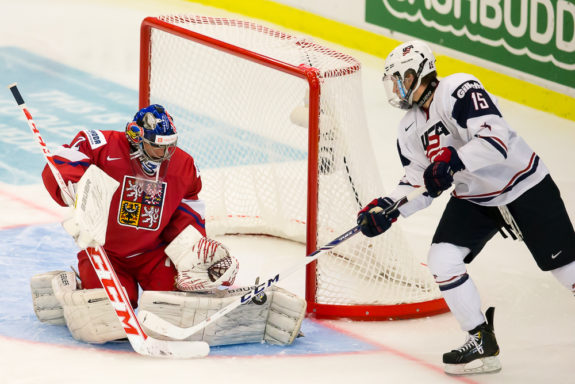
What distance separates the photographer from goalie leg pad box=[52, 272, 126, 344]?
3.97m

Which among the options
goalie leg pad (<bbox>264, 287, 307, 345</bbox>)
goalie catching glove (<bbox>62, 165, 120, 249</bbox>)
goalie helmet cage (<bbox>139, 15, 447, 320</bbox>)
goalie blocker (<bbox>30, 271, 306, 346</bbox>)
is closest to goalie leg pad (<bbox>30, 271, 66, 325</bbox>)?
goalie blocker (<bbox>30, 271, 306, 346</bbox>)

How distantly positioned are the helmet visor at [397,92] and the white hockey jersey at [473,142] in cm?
6

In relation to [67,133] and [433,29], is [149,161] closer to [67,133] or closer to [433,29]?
[67,133]

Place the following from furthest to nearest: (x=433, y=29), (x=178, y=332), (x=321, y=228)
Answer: (x=433, y=29)
(x=321, y=228)
(x=178, y=332)

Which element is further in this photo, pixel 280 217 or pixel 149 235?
pixel 280 217

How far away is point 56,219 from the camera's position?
5496mm

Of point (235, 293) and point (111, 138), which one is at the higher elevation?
point (111, 138)

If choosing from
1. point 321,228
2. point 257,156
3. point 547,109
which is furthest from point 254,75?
point 547,109

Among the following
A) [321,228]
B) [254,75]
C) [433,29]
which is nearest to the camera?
[321,228]

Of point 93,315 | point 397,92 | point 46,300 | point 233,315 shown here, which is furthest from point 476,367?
point 46,300

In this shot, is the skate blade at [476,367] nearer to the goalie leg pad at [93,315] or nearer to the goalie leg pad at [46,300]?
the goalie leg pad at [93,315]

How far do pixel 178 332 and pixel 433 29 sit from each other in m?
4.01

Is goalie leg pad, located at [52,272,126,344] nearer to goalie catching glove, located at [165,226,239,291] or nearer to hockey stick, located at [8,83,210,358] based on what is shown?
hockey stick, located at [8,83,210,358]

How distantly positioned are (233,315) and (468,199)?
3.05 feet
